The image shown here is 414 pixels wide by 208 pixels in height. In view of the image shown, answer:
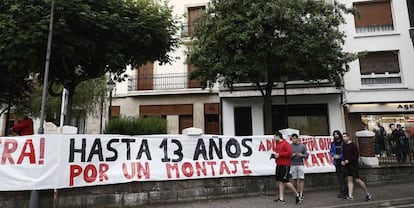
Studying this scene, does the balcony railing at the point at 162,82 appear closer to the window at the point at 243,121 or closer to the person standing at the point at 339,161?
the window at the point at 243,121

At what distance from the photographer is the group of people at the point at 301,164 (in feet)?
29.1

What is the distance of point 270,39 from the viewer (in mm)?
13328

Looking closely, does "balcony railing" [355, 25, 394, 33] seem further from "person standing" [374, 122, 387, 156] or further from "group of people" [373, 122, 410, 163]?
"group of people" [373, 122, 410, 163]

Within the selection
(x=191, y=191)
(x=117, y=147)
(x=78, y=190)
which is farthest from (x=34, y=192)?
(x=191, y=191)

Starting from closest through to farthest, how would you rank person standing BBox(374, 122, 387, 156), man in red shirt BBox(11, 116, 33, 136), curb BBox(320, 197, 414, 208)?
1. curb BBox(320, 197, 414, 208)
2. man in red shirt BBox(11, 116, 33, 136)
3. person standing BBox(374, 122, 387, 156)

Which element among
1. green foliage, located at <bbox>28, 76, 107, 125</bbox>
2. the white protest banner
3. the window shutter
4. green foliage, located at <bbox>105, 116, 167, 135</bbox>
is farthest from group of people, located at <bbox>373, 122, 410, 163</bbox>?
green foliage, located at <bbox>28, 76, 107, 125</bbox>

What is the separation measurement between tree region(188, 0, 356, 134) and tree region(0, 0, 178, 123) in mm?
2450

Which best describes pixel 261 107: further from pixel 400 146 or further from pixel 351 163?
pixel 351 163

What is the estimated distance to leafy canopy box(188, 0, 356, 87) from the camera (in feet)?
43.2

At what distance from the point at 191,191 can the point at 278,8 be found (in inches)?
322

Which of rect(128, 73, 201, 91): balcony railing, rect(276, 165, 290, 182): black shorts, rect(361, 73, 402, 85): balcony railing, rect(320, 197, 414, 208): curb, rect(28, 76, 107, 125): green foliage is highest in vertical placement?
rect(128, 73, 201, 91): balcony railing

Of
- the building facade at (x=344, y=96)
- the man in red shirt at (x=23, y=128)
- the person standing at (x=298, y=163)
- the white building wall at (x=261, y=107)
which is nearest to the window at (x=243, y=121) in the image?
the building facade at (x=344, y=96)

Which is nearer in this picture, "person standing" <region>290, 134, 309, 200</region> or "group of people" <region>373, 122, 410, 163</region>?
"person standing" <region>290, 134, 309, 200</region>

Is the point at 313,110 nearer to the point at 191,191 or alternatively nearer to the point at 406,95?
the point at 406,95
